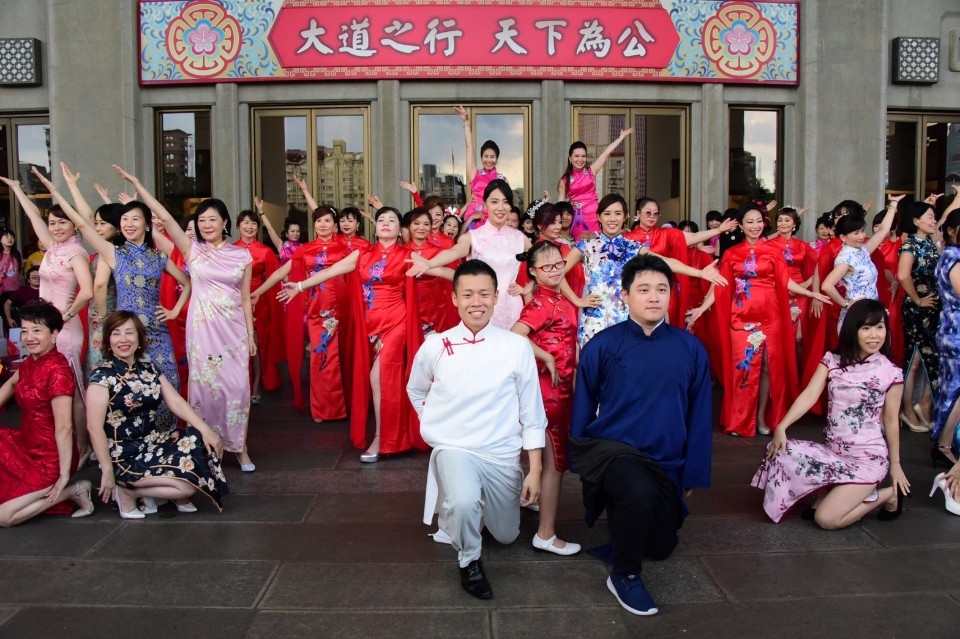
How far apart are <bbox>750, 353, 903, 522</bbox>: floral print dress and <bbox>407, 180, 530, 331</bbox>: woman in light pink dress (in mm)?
1993

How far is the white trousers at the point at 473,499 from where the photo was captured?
119 inches

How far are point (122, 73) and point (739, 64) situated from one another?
25.0 ft

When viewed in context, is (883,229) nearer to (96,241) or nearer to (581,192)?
(581,192)

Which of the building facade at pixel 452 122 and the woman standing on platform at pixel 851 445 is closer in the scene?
the woman standing on platform at pixel 851 445

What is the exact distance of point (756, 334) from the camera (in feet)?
19.0

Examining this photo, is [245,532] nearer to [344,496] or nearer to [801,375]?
[344,496]

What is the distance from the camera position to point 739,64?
950 centimetres

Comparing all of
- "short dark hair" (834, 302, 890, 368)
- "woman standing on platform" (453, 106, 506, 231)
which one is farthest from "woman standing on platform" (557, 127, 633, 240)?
"short dark hair" (834, 302, 890, 368)

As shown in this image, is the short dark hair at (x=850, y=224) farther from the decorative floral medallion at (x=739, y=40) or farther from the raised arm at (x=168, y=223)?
the raised arm at (x=168, y=223)

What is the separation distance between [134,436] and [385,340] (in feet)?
5.76

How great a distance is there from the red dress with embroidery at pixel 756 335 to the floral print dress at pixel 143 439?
148 inches

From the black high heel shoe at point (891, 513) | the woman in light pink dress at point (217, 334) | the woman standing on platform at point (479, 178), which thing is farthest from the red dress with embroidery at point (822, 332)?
the woman in light pink dress at point (217, 334)

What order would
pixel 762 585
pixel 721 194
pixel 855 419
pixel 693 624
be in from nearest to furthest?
pixel 693 624 → pixel 762 585 → pixel 855 419 → pixel 721 194

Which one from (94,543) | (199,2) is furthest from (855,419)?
(199,2)
